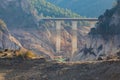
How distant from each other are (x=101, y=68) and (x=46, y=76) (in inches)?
189

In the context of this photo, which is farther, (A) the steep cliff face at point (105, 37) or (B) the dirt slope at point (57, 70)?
(A) the steep cliff face at point (105, 37)

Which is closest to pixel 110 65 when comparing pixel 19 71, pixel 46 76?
pixel 46 76

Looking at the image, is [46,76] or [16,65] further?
[16,65]

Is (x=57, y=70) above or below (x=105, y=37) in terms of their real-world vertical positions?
below

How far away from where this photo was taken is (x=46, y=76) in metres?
40.9

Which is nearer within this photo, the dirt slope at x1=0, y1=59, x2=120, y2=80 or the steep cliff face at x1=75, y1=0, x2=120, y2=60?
the dirt slope at x1=0, y1=59, x2=120, y2=80

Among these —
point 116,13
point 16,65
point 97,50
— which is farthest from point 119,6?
point 16,65

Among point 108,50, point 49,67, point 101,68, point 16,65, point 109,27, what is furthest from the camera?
point 109,27

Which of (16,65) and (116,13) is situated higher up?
(116,13)

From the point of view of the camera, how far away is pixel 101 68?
39.1m

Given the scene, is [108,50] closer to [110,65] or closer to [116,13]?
[116,13]

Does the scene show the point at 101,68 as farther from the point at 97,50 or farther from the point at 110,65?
the point at 97,50

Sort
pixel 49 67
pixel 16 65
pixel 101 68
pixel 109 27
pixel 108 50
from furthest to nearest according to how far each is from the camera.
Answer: pixel 109 27, pixel 108 50, pixel 16 65, pixel 49 67, pixel 101 68

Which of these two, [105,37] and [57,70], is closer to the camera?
[57,70]
